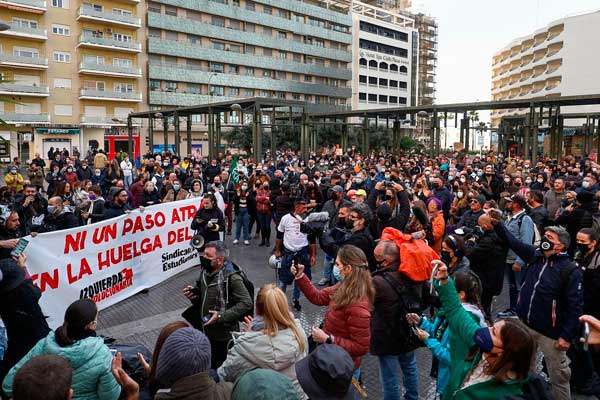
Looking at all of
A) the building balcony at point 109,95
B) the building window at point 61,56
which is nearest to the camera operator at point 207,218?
the building balcony at point 109,95

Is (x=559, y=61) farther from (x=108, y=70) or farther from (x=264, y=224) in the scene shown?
(x=264, y=224)

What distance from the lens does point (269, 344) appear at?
292 centimetres

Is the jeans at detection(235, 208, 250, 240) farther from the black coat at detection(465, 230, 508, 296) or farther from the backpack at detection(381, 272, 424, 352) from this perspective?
the backpack at detection(381, 272, 424, 352)

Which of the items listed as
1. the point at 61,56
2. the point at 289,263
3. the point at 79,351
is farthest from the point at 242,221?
the point at 61,56

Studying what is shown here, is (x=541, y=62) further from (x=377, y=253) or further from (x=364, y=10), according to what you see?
(x=377, y=253)

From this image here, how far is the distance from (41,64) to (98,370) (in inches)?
1964

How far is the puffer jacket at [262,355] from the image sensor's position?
2.88 m

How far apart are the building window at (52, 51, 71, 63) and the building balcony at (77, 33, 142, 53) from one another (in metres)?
1.57

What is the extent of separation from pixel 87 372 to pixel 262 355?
1074 mm

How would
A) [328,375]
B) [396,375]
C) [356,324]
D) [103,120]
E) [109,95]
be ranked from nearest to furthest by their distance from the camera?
1. [328,375]
2. [356,324]
3. [396,375]
4. [103,120]
5. [109,95]

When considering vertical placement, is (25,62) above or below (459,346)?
above

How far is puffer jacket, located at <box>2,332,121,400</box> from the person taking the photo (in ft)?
9.44

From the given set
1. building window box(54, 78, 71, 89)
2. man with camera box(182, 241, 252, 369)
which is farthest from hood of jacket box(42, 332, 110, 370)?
building window box(54, 78, 71, 89)

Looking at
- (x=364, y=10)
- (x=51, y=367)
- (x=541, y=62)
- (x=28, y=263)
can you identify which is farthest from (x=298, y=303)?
(x=364, y=10)
